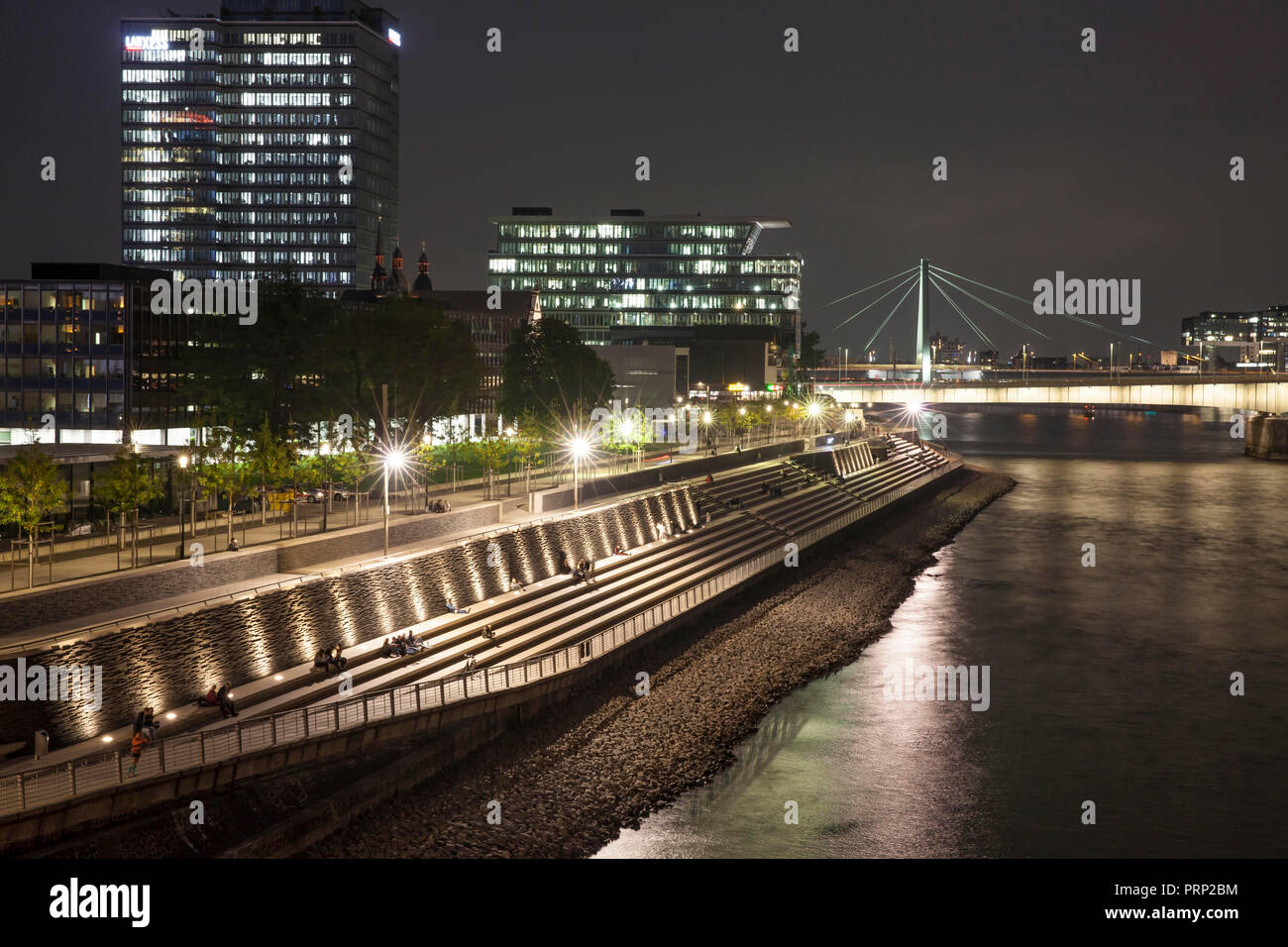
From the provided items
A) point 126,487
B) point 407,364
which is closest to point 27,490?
point 126,487

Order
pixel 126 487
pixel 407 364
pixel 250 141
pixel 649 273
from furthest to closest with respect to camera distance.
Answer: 1. pixel 250 141
2. pixel 649 273
3. pixel 407 364
4. pixel 126 487

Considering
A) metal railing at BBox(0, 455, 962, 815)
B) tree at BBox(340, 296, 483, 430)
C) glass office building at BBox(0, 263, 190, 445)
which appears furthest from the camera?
glass office building at BBox(0, 263, 190, 445)

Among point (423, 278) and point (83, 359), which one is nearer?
point (83, 359)

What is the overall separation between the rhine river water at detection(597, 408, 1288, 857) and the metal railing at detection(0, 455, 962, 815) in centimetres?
443

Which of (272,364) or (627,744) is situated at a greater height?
(272,364)

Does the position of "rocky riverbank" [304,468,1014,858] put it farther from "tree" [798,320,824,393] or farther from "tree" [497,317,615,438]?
"tree" [798,320,824,393]

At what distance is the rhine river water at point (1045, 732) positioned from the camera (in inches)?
708

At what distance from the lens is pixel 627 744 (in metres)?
21.7

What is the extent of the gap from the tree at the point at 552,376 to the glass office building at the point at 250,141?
7617cm

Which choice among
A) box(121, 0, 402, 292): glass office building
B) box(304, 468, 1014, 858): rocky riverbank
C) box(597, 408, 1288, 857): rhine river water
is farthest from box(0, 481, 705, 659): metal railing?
box(121, 0, 402, 292): glass office building

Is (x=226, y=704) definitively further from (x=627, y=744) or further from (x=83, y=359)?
(x=83, y=359)

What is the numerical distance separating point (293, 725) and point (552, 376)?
4440 cm

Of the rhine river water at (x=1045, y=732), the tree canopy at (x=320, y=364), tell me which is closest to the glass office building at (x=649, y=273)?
the tree canopy at (x=320, y=364)

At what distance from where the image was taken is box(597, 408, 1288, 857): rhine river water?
17984 mm
